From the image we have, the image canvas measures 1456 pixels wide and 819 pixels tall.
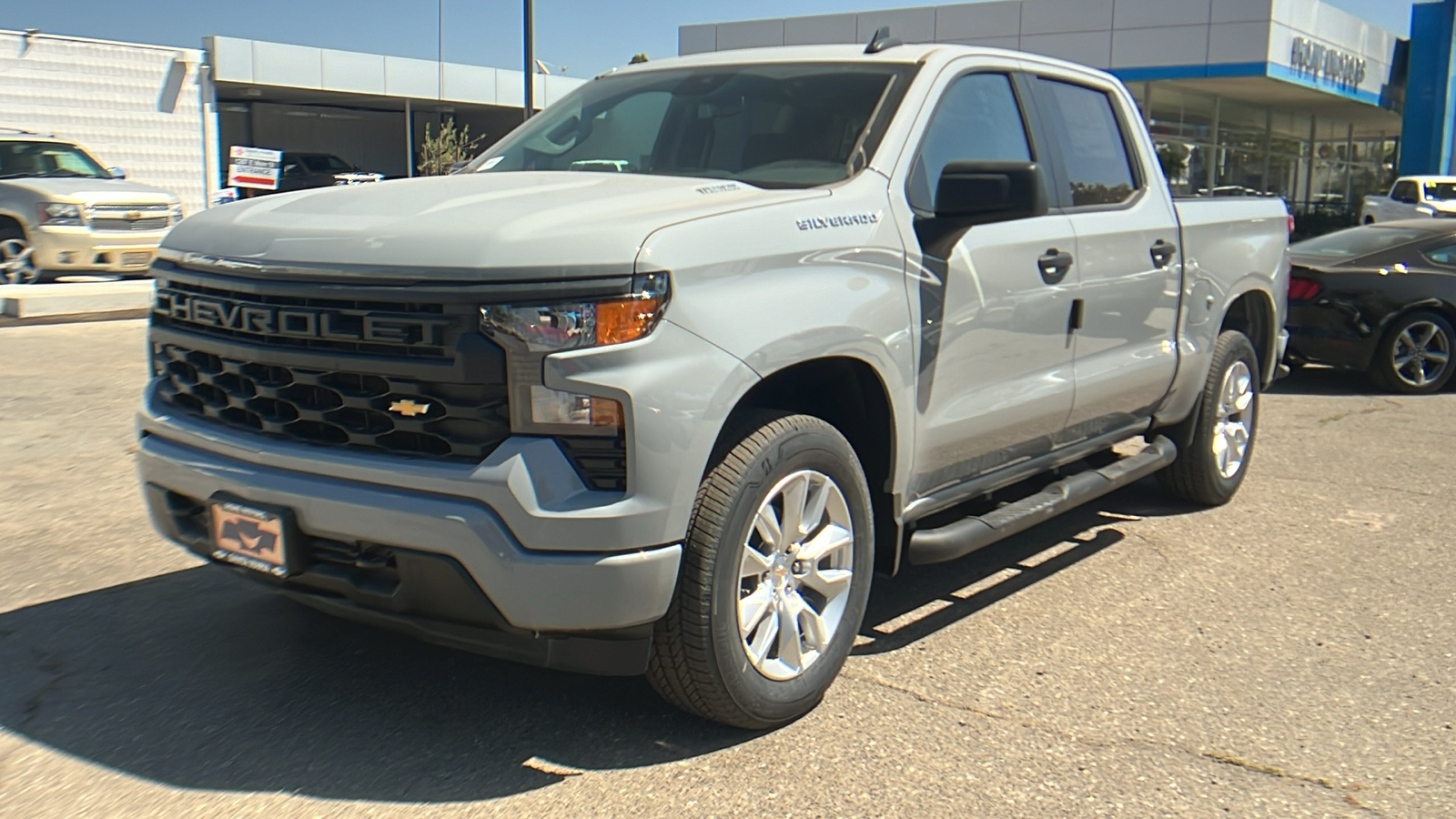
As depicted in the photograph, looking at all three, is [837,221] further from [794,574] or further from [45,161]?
[45,161]

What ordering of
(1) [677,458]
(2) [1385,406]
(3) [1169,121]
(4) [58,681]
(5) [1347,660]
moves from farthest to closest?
(3) [1169,121] < (2) [1385,406] < (5) [1347,660] < (4) [58,681] < (1) [677,458]

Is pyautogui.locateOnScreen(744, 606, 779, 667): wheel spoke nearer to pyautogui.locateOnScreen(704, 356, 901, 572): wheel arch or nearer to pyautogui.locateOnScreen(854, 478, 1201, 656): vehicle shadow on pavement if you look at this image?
pyautogui.locateOnScreen(704, 356, 901, 572): wheel arch

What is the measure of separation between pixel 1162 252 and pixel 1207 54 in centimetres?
2467

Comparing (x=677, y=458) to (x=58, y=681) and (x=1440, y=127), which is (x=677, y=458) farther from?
(x=1440, y=127)

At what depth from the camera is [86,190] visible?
14.5 meters

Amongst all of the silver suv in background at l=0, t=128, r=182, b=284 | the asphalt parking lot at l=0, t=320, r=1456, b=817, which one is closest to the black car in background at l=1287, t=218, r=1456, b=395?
the asphalt parking lot at l=0, t=320, r=1456, b=817

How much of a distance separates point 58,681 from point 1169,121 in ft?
105

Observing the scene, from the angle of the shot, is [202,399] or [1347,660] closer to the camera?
[202,399]

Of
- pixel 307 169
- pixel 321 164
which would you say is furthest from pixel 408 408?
pixel 321 164

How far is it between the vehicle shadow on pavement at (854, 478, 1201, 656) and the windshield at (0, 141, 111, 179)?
1367 centimetres

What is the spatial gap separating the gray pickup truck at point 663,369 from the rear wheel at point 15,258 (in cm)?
1185

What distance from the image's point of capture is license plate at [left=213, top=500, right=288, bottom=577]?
3205mm

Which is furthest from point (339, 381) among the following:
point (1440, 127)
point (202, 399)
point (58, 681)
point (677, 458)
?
point (1440, 127)

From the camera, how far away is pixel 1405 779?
3311 mm
